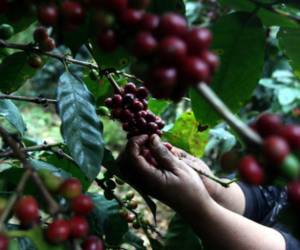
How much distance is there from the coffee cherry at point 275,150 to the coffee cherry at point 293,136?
13mm

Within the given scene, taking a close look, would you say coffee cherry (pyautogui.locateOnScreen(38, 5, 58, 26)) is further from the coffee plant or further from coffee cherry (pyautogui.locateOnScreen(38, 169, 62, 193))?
coffee cherry (pyautogui.locateOnScreen(38, 169, 62, 193))

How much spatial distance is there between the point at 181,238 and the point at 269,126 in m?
0.75

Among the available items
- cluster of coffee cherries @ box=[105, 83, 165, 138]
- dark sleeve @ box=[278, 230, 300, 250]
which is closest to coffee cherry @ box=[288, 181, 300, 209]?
cluster of coffee cherries @ box=[105, 83, 165, 138]

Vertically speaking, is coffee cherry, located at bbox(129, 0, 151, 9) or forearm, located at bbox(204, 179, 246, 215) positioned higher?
coffee cherry, located at bbox(129, 0, 151, 9)

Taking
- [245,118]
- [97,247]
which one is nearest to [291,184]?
[97,247]

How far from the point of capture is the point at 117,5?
465 millimetres

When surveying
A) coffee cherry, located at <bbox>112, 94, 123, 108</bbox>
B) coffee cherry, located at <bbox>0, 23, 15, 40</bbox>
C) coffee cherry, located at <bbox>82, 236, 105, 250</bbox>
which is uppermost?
coffee cherry, located at <bbox>82, 236, 105, 250</bbox>

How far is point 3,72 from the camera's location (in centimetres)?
101

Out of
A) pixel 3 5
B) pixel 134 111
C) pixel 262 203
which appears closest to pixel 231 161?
pixel 3 5

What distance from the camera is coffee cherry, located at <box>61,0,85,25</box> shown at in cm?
48

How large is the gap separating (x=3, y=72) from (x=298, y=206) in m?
0.77

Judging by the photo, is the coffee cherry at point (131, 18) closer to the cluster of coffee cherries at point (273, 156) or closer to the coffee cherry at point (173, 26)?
the coffee cherry at point (173, 26)

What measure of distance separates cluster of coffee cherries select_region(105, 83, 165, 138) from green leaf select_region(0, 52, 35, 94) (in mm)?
201

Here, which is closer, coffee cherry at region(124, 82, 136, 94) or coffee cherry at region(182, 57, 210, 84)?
coffee cherry at region(182, 57, 210, 84)
